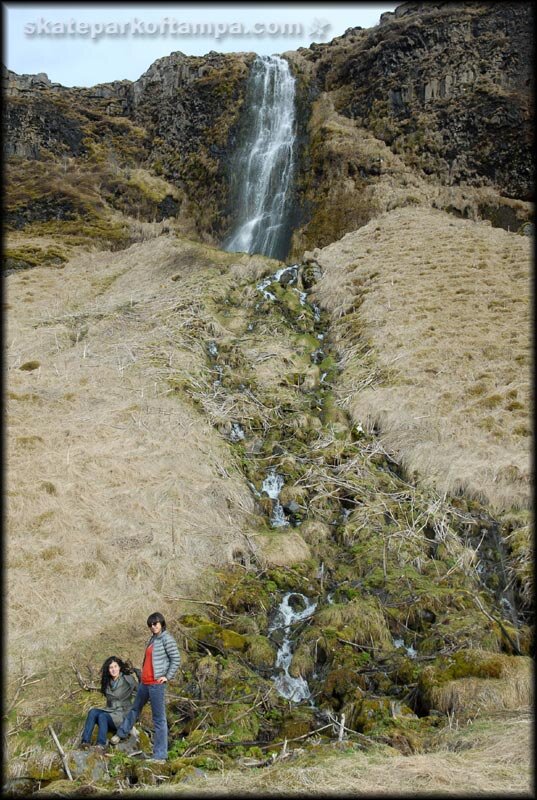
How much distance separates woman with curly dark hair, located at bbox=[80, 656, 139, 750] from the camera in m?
6.54

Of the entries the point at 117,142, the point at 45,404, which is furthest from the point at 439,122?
the point at 45,404

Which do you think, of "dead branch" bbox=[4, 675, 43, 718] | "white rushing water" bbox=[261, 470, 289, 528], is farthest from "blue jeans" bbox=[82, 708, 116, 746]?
"white rushing water" bbox=[261, 470, 289, 528]

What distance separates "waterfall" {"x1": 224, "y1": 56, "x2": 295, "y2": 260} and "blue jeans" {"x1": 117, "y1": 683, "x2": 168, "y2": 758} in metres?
29.6

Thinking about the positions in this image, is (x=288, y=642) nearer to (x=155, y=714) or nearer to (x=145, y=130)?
(x=155, y=714)

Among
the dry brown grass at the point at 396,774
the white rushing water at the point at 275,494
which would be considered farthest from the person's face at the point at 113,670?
the white rushing water at the point at 275,494

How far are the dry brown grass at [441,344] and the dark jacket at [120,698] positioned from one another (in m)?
8.04

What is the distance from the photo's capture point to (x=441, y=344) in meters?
18.2

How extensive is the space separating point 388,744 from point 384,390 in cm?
1096

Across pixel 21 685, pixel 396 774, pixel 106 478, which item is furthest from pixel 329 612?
pixel 106 478

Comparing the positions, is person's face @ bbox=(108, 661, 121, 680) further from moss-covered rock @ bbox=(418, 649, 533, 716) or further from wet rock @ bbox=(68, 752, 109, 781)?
moss-covered rock @ bbox=(418, 649, 533, 716)

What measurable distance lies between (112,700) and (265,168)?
122 feet

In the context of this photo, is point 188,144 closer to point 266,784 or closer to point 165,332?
point 165,332

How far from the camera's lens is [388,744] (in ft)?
21.5

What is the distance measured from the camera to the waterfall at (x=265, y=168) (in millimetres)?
35531
